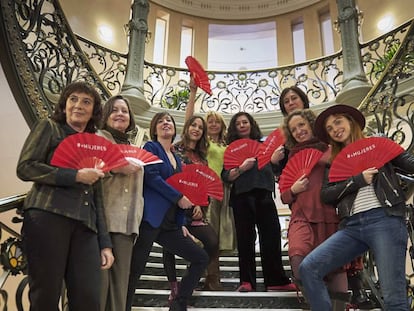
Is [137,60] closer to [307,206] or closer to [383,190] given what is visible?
[307,206]

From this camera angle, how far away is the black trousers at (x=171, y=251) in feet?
7.43

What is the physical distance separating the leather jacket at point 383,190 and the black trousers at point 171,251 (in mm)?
849

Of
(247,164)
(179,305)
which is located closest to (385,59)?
(247,164)

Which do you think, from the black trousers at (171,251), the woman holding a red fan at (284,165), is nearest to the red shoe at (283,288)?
the woman holding a red fan at (284,165)

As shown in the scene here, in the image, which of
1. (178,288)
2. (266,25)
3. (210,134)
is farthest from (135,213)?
(266,25)

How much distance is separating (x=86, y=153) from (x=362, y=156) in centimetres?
131

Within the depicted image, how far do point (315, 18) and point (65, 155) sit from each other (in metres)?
9.45

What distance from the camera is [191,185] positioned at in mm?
2588

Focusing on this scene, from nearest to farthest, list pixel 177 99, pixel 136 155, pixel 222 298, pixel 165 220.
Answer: pixel 136 155, pixel 165 220, pixel 222 298, pixel 177 99

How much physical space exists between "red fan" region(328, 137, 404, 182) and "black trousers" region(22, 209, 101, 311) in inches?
48.9

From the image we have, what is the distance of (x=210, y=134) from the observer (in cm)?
343

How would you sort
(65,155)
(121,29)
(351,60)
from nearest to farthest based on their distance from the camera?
(65,155) → (351,60) → (121,29)

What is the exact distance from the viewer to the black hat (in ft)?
7.68

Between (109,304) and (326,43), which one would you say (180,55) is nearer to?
(326,43)
